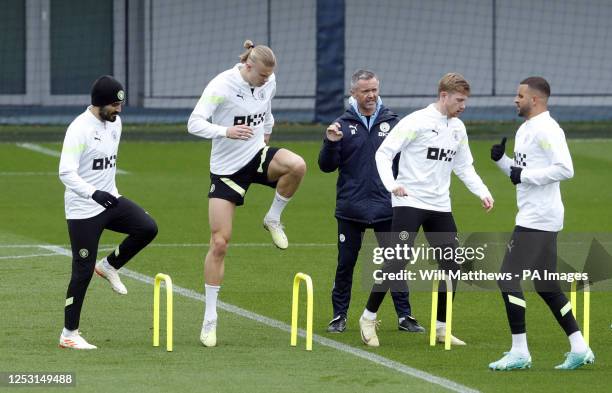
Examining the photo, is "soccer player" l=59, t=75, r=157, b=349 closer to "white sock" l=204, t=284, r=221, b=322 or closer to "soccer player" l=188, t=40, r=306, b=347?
"soccer player" l=188, t=40, r=306, b=347

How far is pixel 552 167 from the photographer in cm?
973

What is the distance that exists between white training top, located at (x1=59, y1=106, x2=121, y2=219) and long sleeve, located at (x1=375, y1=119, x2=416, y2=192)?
2018mm

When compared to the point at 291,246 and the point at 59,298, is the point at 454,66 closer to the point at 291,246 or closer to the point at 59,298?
the point at 291,246

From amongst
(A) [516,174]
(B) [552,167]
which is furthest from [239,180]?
(B) [552,167]

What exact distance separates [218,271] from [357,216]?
1276 millimetres

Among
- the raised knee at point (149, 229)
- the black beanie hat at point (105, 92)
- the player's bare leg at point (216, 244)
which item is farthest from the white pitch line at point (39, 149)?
the black beanie hat at point (105, 92)

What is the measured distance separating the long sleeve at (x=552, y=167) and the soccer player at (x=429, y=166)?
2.74 feet

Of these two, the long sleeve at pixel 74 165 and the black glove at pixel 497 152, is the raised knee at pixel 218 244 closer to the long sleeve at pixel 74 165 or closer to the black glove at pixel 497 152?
the long sleeve at pixel 74 165

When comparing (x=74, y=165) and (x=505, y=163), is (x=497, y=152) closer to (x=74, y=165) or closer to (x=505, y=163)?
(x=505, y=163)

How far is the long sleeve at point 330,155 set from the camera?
11367 mm

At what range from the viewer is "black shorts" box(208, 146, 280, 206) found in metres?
11.1

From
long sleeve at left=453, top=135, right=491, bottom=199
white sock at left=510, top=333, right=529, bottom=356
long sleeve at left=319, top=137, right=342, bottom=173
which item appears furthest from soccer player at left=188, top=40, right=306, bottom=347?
white sock at left=510, top=333, right=529, bottom=356

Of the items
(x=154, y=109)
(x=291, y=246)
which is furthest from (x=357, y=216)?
(x=154, y=109)

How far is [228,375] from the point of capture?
31.9 feet
